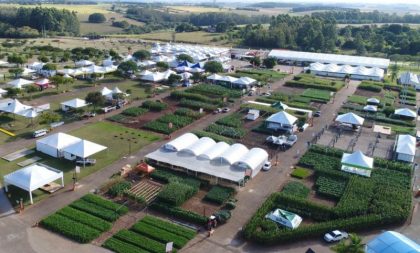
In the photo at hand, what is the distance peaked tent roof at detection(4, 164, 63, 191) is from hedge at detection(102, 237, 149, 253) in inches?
338

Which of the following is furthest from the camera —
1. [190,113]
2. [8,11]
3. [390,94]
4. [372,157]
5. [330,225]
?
[8,11]

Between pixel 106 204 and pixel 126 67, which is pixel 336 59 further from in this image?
pixel 106 204

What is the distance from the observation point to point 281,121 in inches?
1853

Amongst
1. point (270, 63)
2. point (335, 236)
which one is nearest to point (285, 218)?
point (335, 236)

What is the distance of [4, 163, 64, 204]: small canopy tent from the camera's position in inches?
1196

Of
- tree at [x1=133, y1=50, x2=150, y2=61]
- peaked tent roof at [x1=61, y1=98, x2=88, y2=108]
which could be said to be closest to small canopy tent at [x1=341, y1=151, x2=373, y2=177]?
peaked tent roof at [x1=61, y1=98, x2=88, y2=108]

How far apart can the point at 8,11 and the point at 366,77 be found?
12403cm

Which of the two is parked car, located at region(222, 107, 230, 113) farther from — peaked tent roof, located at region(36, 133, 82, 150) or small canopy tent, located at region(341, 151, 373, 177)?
peaked tent roof, located at region(36, 133, 82, 150)

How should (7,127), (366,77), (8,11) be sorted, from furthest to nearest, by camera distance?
(8,11) → (366,77) → (7,127)

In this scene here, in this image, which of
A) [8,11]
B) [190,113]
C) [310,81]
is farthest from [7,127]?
[8,11]

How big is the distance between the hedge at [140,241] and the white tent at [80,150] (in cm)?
1180

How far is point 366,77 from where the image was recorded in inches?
3044

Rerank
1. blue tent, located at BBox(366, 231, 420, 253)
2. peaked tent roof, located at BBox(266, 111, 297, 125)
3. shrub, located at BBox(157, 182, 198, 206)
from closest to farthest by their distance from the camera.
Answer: blue tent, located at BBox(366, 231, 420, 253)
shrub, located at BBox(157, 182, 198, 206)
peaked tent roof, located at BBox(266, 111, 297, 125)

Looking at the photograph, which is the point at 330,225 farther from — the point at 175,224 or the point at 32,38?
the point at 32,38
